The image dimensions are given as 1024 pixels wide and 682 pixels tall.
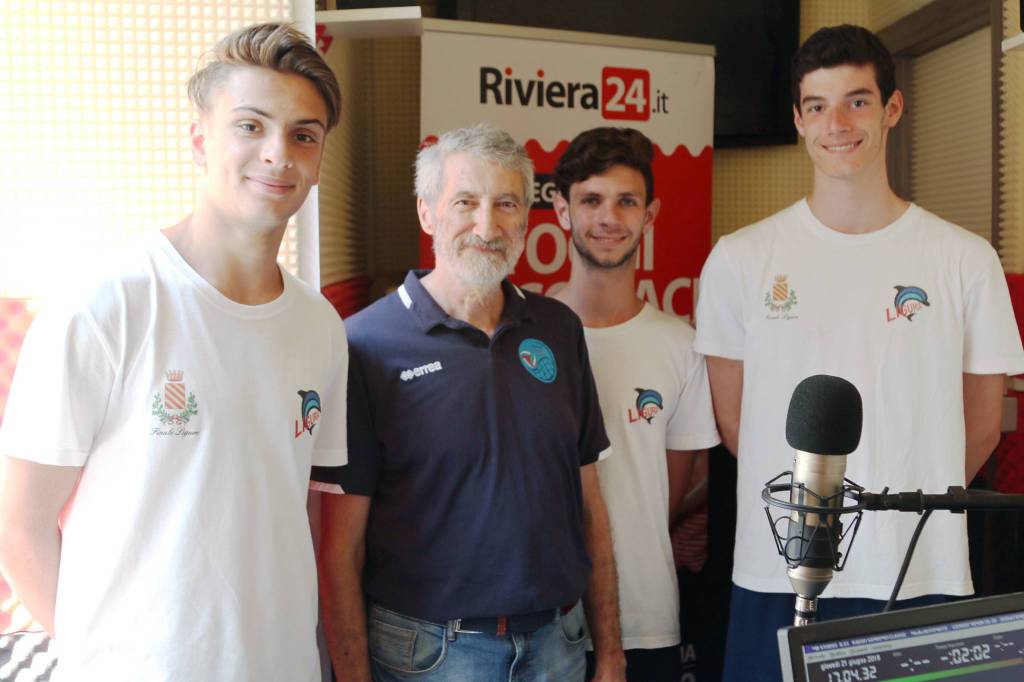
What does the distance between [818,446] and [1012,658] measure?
33 centimetres

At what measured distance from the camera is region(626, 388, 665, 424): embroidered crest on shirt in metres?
2.51

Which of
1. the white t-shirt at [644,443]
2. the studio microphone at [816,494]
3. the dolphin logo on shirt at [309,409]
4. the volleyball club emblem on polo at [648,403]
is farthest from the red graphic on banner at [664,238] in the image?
the studio microphone at [816,494]

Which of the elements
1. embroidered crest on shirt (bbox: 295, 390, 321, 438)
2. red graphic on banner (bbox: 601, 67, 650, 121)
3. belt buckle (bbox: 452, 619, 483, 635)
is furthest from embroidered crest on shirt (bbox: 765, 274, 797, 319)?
red graphic on banner (bbox: 601, 67, 650, 121)

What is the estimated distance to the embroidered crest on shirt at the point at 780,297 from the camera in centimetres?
246

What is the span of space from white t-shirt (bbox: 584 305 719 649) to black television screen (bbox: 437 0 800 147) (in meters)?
2.14

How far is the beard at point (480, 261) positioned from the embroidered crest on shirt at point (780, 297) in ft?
2.56

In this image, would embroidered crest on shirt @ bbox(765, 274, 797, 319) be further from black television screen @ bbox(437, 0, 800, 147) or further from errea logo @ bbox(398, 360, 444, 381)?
black television screen @ bbox(437, 0, 800, 147)

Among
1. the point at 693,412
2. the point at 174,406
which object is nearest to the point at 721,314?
the point at 693,412

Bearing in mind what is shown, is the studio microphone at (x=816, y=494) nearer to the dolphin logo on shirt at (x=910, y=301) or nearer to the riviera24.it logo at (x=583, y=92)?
the dolphin logo on shirt at (x=910, y=301)

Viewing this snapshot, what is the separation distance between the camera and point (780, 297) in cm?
248

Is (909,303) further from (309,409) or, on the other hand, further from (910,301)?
(309,409)

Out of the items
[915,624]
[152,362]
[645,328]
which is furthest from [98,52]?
[915,624]

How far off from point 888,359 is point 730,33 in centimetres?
252

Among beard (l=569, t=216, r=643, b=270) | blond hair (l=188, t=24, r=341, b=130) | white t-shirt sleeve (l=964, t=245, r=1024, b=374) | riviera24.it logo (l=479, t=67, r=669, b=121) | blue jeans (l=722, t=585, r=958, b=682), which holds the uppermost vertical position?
riviera24.it logo (l=479, t=67, r=669, b=121)
